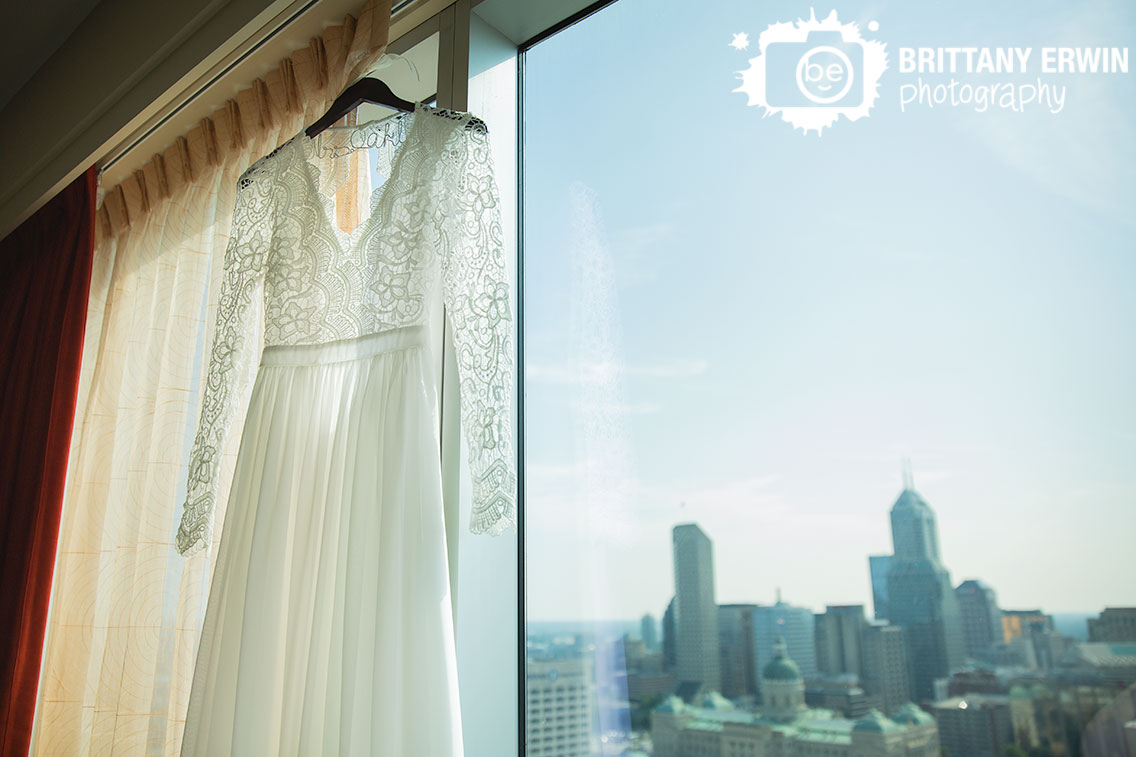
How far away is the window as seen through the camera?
854 mm

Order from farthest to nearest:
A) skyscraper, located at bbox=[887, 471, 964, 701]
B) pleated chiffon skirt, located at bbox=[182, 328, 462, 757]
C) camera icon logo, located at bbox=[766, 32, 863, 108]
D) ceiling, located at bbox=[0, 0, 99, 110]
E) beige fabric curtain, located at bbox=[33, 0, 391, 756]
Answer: ceiling, located at bbox=[0, 0, 99, 110], beige fabric curtain, located at bbox=[33, 0, 391, 756], camera icon logo, located at bbox=[766, 32, 863, 108], pleated chiffon skirt, located at bbox=[182, 328, 462, 757], skyscraper, located at bbox=[887, 471, 964, 701]

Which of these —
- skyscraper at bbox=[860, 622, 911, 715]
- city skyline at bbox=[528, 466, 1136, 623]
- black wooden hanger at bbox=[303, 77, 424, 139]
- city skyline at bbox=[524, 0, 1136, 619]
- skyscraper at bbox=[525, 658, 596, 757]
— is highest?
black wooden hanger at bbox=[303, 77, 424, 139]

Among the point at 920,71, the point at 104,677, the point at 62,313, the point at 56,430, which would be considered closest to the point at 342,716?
the point at 104,677

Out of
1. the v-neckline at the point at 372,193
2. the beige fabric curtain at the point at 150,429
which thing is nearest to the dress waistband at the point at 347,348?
the v-neckline at the point at 372,193

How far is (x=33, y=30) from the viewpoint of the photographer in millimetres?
2184

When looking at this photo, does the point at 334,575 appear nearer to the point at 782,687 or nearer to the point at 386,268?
the point at 386,268

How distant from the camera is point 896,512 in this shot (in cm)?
95

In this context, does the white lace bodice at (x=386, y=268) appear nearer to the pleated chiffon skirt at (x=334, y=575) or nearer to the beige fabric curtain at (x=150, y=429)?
the pleated chiffon skirt at (x=334, y=575)

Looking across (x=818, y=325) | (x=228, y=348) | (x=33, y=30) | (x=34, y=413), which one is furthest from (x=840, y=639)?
(x=33, y=30)

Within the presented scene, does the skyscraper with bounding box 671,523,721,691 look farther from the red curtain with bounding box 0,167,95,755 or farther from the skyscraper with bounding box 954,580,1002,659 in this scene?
the red curtain with bounding box 0,167,95,755

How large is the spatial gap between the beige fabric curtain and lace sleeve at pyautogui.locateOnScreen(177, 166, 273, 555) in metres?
0.32

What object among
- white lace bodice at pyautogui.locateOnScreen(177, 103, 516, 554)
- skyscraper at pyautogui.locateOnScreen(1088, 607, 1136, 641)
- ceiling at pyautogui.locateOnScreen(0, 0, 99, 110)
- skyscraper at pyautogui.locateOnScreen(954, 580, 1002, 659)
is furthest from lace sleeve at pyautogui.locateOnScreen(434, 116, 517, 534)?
ceiling at pyautogui.locateOnScreen(0, 0, 99, 110)

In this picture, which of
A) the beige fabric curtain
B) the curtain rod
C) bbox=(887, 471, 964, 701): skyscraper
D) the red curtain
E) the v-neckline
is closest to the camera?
bbox=(887, 471, 964, 701): skyscraper

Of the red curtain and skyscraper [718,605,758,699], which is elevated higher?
the red curtain
